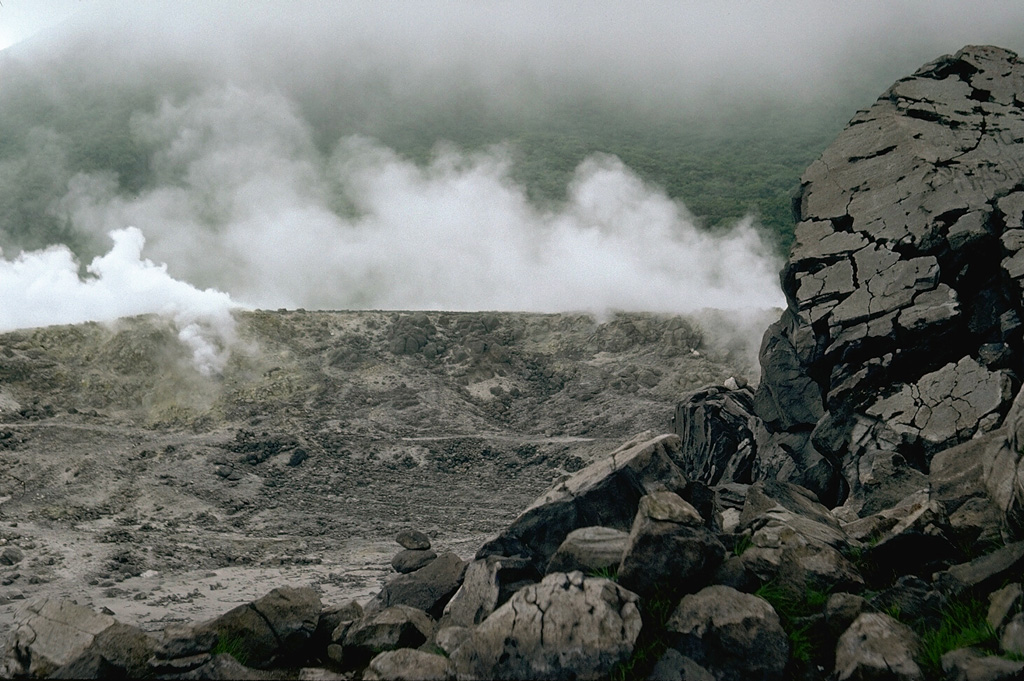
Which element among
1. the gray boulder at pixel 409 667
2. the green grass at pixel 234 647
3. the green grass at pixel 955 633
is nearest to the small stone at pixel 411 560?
the green grass at pixel 234 647

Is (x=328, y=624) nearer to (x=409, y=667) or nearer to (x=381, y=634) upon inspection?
(x=381, y=634)

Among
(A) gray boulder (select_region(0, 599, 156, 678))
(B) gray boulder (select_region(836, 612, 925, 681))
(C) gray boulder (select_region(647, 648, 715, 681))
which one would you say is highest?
(A) gray boulder (select_region(0, 599, 156, 678))

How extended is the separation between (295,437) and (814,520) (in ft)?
55.3

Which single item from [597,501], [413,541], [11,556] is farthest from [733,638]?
[11,556]

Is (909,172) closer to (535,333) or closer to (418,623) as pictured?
(418,623)

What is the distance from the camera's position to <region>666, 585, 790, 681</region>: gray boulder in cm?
497

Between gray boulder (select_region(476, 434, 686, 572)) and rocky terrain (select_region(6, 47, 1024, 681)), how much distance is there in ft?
0.08

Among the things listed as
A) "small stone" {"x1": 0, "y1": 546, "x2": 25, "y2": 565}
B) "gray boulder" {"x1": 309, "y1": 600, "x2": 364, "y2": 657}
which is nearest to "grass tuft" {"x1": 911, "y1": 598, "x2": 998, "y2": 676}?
"gray boulder" {"x1": 309, "y1": 600, "x2": 364, "y2": 657}

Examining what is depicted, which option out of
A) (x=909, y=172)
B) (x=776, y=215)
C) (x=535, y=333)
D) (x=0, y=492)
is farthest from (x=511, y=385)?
(x=776, y=215)

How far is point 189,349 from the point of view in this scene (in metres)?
25.2

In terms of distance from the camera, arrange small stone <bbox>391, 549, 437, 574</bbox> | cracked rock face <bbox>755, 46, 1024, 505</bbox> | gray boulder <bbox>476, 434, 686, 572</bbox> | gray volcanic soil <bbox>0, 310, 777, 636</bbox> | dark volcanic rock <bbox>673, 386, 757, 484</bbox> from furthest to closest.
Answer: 1. gray volcanic soil <bbox>0, 310, 777, 636</bbox>
2. dark volcanic rock <bbox>673, 386, 757, 484</bbox>
3. small stone <bbox>391, 549, 437, 574</bbox>
4. cracked rock face <bbox>755, 46, 1024, 505</bbox>
5. gray boulder <bbox>476, 434, 686, 572</bbox>

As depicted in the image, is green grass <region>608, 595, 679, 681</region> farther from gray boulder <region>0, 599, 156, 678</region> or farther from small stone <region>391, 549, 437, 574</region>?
small stone <region>391, 549, 437, 574</region>

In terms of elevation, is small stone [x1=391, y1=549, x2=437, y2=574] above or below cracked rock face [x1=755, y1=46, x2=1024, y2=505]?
below

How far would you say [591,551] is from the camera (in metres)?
6.25
